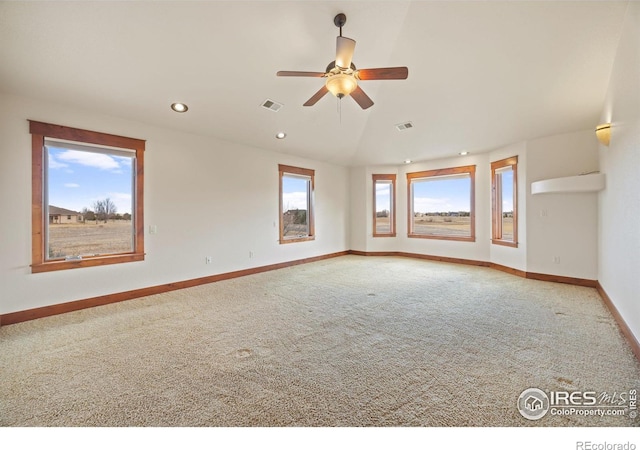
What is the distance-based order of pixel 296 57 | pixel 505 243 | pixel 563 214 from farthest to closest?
pixel 505 243, pixel 563 214, pixel 296 57

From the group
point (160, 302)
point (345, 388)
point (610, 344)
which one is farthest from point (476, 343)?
point (160, 302)

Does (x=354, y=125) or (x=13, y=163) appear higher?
(x=354, y=125)

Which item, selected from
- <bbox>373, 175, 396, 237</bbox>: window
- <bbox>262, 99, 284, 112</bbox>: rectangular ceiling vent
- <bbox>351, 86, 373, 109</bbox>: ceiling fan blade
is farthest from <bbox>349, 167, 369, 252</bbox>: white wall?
<bbox>351, 86, 373, 109</bbox>: ceiling fan blade

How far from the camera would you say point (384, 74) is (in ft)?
9.19

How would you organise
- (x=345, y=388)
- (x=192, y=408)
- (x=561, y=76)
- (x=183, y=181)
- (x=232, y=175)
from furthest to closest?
(x=232, y=175), (x=183, y=181), (x=561, y=76), (x=345, y=388), (x=192, y=408)

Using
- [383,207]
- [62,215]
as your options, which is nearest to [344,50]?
[62,215]

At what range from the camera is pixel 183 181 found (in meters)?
4.73

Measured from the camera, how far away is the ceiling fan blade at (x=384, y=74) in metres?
2.72

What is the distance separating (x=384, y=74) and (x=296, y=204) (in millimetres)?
4370

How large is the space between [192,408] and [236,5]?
3.45 metres

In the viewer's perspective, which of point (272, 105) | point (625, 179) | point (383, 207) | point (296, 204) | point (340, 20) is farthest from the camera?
point (383, 207)

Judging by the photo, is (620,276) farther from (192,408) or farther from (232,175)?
(232,175)

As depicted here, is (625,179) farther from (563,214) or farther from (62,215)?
(62,215)

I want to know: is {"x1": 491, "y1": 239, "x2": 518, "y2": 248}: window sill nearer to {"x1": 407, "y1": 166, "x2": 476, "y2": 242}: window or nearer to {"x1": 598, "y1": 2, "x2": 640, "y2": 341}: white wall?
{"x1": 407, "y1": 166, "x2": 476, "y2": 242}: window
